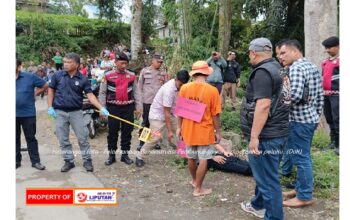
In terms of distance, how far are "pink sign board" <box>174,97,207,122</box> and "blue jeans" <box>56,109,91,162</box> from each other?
1907 millimetres

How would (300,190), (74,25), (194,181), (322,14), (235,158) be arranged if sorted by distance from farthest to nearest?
1. (74,25)
2. (322,14)
3. (235,158)
4. (194,181)
5. (300,190)

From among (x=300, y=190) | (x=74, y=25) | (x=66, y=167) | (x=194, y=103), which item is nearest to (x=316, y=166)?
(x=300, y=190)

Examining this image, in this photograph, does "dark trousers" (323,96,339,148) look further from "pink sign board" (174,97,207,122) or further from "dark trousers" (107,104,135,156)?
"dark trousers" (107,104,135,156)

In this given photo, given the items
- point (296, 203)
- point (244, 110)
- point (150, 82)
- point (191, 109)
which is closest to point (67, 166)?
point (150, 82)

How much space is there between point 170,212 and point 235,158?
1726mm

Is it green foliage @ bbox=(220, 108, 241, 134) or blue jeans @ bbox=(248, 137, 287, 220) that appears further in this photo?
green foliage @ bbox=(220, 108, 241, 134)

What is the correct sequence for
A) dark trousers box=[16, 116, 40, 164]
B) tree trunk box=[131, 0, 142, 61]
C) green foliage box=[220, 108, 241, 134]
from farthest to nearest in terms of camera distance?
tree trunk box=[131, 0, 142, 61] < green foliage box=[220, 108, 241, 134] < dark trousers box=[16, 116, 40, 164]

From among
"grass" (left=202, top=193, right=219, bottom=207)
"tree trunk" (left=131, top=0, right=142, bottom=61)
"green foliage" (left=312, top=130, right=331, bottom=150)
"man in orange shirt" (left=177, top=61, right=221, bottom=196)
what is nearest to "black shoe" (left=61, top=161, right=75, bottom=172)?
"man in orange shirt" (left=177, top=61, right=221, bottom=196)

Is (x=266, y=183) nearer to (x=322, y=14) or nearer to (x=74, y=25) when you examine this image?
(x=322, y=14)

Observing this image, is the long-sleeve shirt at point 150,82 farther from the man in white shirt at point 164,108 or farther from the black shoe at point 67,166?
the black shoe at point 67,166

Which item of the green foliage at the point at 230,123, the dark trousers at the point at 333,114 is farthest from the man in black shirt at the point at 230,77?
the dark trousers at the point at 333,114

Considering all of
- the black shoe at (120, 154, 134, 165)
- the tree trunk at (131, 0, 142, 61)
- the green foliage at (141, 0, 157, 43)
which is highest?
the green foliage at (141, 0, 157, 43)

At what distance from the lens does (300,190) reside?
14.4ft

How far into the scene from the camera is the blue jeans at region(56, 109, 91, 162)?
226 inches
